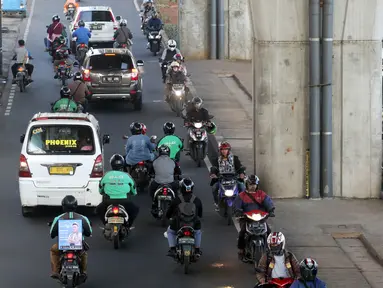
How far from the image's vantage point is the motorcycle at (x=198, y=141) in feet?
90.6

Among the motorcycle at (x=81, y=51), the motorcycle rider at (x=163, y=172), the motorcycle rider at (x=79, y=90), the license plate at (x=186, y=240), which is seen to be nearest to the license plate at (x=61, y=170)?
the motorcycle rider at (x=163, y=172)

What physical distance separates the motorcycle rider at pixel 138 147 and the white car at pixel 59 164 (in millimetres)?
2114

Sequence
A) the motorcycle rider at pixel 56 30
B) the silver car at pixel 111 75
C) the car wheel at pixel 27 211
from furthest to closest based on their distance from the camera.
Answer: the motorcycle rider at pixel 56 30
the silver car at pixel 111 75
the car wheel at pixel 27 211

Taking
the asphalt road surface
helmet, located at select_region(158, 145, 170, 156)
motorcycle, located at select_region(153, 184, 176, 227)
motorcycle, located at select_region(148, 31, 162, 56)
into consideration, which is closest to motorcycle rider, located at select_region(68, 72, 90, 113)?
the asphalt road surface

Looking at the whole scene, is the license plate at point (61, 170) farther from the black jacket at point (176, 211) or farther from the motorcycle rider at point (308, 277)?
the motorcycle rider at point (308, 277)

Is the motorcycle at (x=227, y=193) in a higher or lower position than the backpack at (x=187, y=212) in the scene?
lower

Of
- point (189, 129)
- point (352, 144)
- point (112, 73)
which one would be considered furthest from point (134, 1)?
point (352, 144)

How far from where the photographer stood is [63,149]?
22.2 m

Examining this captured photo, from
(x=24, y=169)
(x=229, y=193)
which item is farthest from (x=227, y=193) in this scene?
(x=24, y=169)

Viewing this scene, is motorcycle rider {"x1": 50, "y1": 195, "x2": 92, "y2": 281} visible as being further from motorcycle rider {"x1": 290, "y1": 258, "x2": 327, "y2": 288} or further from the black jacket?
motorcycle rider {"x1": 290, "y1": 258, "x2": 327, "y2": 288}

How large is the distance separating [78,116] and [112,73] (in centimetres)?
1201

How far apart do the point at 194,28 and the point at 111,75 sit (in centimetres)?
1204

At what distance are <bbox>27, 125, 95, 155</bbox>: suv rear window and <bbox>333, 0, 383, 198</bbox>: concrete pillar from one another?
5025 mm

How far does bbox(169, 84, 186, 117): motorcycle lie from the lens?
34.2 m
